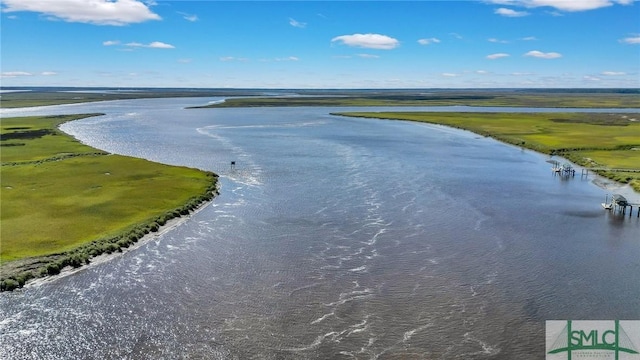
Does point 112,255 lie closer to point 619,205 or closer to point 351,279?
point 351,279

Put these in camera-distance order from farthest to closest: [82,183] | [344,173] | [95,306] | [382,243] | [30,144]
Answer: [30,144], [344,173], [82,183], [382,243], [95,306]

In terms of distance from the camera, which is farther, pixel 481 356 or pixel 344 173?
pixel 344 173

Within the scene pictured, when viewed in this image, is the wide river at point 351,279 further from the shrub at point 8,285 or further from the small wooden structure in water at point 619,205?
the small wooden structure in water at point 619,205

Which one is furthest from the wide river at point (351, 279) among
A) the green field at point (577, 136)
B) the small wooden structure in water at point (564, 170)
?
the green field at point (577, 136)

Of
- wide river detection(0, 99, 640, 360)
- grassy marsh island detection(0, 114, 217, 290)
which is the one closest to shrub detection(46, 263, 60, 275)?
grassy marsh island detection(0, 114, 217, 290)

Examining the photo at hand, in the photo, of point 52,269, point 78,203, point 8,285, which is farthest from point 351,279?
point 78,203

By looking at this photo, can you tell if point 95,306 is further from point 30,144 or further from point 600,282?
point 30,144

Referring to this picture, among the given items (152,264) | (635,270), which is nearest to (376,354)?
(152,264)
